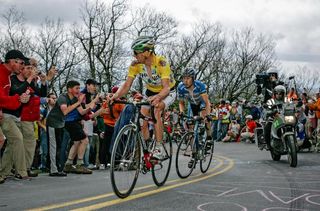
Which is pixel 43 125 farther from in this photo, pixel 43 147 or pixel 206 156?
pixel 206 156

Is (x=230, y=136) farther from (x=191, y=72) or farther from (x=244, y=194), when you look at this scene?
(x=244, y=194)

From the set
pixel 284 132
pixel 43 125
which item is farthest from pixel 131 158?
pixel 284 132

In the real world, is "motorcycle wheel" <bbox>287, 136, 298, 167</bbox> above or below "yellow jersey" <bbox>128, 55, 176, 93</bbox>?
below

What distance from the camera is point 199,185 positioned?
691 centimetres

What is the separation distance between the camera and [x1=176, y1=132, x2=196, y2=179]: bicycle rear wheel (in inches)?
308

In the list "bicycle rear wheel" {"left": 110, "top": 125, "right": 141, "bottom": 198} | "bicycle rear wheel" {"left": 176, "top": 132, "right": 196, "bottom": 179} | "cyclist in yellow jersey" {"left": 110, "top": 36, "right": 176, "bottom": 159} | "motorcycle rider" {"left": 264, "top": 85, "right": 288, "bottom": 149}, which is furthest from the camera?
"motorcycle rider" {"left": 264, "top": 85, "right": 288, "bottom": 149}

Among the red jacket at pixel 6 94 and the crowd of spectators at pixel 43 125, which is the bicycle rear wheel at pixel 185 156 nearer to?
the crowd of spectators at pixel 43 125

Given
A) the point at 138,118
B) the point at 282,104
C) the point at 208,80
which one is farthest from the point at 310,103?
the point at 208,80

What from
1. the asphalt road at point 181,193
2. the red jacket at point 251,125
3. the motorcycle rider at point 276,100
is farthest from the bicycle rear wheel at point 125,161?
the red jacket at point 251,125

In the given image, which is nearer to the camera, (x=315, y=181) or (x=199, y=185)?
(x=199, y=185)

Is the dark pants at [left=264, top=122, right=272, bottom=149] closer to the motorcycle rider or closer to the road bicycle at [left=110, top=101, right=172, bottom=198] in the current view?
the motorcycle rider

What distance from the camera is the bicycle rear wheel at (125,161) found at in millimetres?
5359

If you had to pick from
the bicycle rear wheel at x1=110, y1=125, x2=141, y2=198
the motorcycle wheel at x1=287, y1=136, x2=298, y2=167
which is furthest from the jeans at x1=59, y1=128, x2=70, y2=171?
the motorcycle wheel at x1=287, y1=136, x2=298, y2=167

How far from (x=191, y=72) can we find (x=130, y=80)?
7.44 feet
